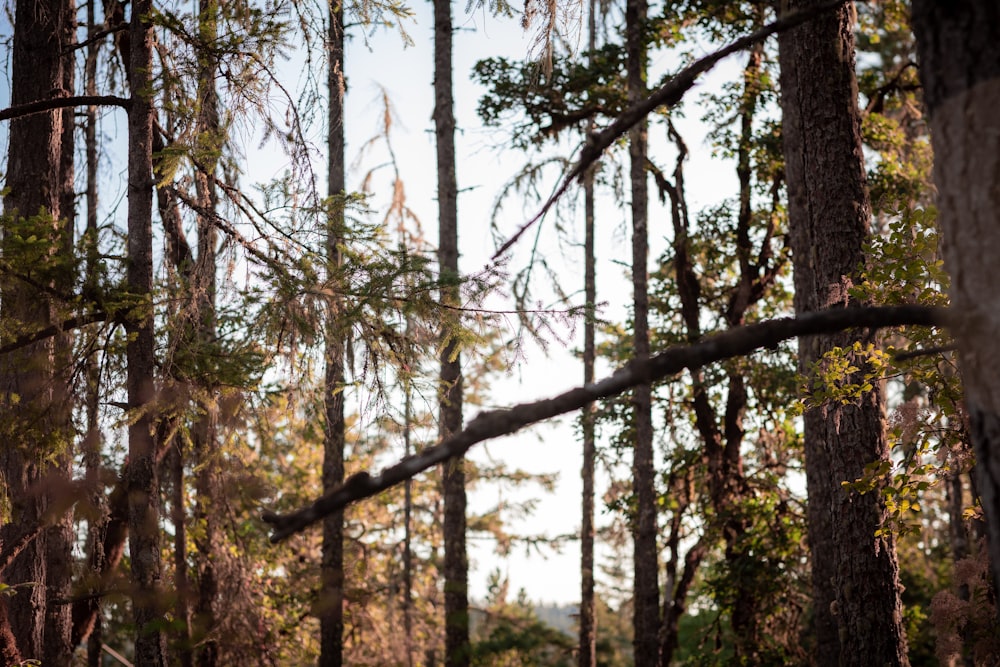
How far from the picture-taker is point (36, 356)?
7277 mm

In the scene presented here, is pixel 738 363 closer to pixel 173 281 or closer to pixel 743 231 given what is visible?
pixel 743 231

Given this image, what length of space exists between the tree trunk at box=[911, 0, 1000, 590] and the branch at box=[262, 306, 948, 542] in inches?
4.2

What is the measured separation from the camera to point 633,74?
1173 cm

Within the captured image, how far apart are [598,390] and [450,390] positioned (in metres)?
9.11

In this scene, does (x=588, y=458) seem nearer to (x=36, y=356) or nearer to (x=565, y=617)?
(x=565, y=617)

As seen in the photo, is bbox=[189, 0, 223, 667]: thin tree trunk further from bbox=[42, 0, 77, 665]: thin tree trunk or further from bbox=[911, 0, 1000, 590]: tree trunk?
bbox=[911, 0, 1000, 590]: tree trunk

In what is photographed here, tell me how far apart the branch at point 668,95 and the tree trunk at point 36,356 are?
17.5 ft

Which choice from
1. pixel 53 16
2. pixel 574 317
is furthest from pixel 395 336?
pixel 53 16

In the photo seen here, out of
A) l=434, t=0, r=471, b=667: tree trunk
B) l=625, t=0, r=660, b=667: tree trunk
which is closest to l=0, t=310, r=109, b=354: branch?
l=434, t=0, r=471, b=667: tree trunk

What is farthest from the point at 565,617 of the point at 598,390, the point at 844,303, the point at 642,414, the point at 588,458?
the point at 598,390

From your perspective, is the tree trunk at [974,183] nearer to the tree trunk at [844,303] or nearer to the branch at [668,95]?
the branch at [668,95]

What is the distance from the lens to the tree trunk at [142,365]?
21.6 feet

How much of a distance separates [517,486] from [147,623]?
1621cm

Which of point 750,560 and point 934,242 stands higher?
point 934,242
